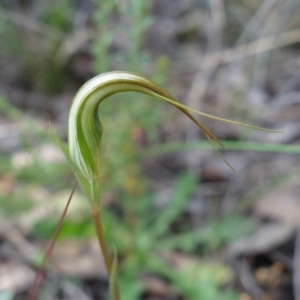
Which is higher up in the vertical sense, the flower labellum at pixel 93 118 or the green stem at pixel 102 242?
the flower labellum at pixel 93 118

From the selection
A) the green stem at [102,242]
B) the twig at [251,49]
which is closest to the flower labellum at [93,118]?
the green stem at [102,242]

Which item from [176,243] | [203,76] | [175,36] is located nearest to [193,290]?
[176,243]

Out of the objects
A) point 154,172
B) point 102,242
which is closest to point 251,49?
point 154,172

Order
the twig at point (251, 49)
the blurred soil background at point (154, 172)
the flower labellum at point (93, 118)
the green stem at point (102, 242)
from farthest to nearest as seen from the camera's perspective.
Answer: the twig at point (251, 49) < the blurred soil background at point (154, 172) < the green stem at point (102, 242) < the flower labellum at point (93, 118)

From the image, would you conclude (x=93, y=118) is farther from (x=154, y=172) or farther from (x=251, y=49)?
(x=251, y=49)

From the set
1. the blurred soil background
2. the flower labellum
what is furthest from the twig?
the flower labellum

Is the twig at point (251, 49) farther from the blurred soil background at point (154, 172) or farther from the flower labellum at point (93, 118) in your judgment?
the flower labellum at point (93, 118)

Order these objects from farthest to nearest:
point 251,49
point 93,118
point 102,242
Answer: point 251,49, point 102,242, point 93,118

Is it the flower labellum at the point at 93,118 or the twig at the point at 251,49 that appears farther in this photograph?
the twig at the point at 251,49
